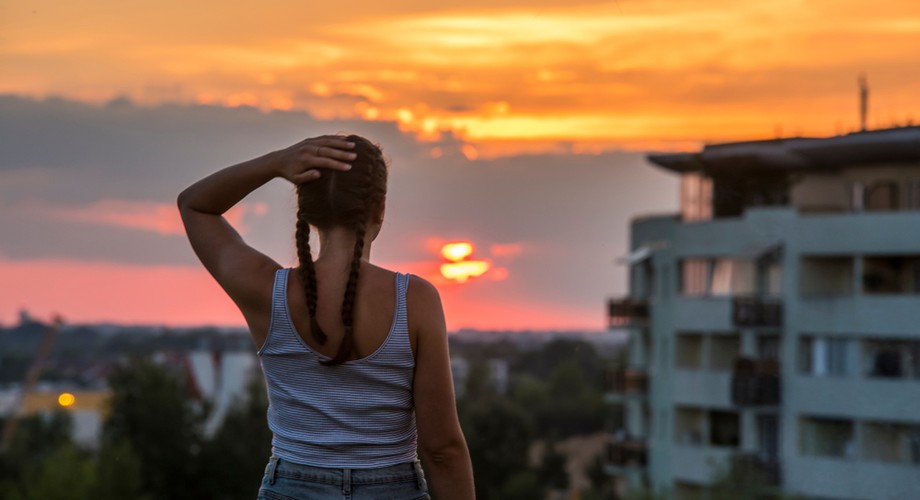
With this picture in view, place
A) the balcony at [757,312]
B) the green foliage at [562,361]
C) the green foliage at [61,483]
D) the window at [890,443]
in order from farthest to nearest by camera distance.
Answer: the green foliage at [562,361], the green foliage at [61,483], the balcony at [757,312], the window at [890,443]

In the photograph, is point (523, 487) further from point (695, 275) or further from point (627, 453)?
point (695, 275)

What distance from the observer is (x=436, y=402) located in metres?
1.47

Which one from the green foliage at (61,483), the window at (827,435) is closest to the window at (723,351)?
the window at (827,435)

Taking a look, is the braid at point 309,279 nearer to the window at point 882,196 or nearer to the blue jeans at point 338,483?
the blue jeans at point 338,483

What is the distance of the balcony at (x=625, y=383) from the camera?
25.8m

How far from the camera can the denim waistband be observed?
146cm

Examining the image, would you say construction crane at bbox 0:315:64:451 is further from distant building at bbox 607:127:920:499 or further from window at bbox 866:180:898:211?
window at bbox 866:180:898:211

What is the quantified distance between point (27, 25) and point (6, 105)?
226cm

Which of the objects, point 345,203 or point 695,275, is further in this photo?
point 695,275

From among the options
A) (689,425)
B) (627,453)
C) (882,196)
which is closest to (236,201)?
(882,196)

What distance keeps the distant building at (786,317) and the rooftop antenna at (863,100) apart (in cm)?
44

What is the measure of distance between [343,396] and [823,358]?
2026 cm

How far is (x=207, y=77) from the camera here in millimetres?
8633

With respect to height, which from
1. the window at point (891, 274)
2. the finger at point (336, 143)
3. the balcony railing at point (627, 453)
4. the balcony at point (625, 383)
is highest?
the window at point (891, 274)
